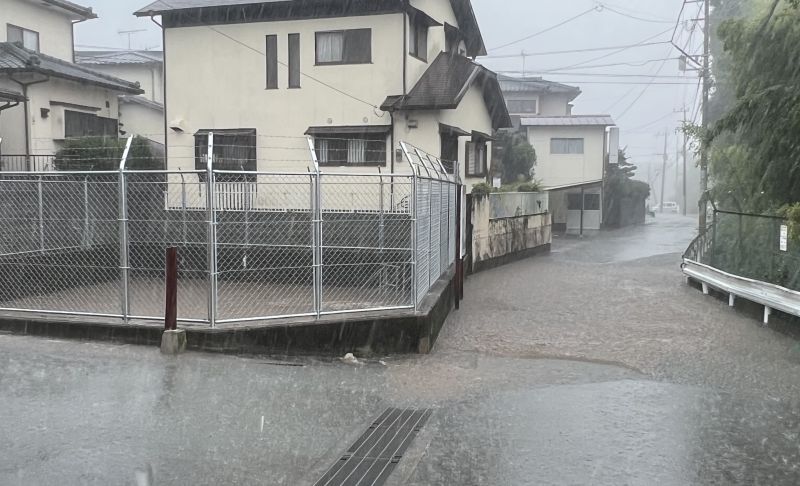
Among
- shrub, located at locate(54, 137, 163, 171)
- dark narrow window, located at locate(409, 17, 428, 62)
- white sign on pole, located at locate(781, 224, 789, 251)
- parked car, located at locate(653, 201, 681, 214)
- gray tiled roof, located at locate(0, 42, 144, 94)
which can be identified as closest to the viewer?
white sign on pole, located at locate(781, 224, 789, 251)

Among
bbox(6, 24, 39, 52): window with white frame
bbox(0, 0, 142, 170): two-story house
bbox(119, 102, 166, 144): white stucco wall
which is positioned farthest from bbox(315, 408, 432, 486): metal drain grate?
bbox(119, 102, 166, 144): white stucco wall

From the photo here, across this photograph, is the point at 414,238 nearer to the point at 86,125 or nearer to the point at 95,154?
the point at 95,154

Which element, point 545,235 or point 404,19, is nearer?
point 404,19

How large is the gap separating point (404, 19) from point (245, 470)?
1371 centimetres

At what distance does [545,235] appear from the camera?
70.5 ft

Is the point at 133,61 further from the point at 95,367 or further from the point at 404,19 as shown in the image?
the point at 95,367

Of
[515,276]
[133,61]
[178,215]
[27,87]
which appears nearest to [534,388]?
[515,276]

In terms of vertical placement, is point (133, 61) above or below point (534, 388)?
above

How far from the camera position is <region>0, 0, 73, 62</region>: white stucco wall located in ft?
65.4

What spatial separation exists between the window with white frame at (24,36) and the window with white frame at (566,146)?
75.9 feet

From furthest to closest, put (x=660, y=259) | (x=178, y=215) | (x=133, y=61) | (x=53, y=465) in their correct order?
(x=133, y=61) < (x=660, y=259) < (x=178, y=215) < (x=53, y=465)

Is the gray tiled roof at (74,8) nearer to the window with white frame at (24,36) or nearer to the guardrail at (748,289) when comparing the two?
the window with white frame at (24,36)

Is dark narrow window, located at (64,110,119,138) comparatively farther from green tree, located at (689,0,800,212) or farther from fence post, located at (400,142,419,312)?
green tree, located at (689,0,800,212)

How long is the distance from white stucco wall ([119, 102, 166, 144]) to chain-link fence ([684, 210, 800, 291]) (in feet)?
57.6
